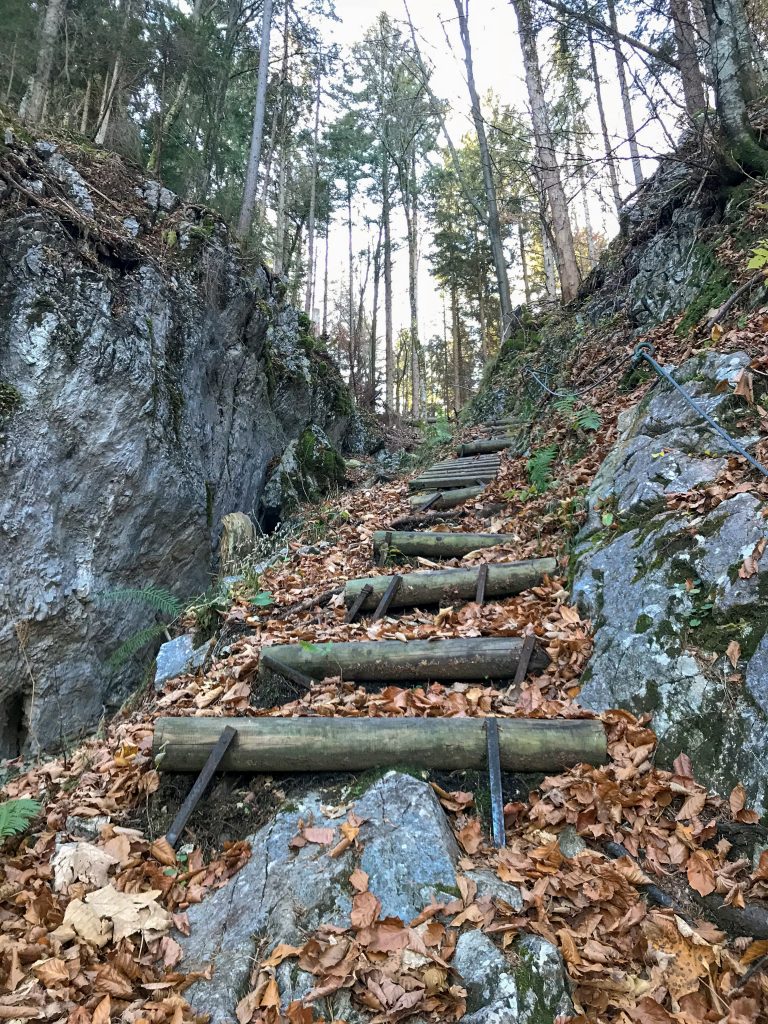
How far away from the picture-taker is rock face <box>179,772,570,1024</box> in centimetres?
194

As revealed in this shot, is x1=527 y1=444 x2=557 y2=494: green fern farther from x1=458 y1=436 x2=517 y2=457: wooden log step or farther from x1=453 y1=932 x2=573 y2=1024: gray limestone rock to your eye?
x1=453 y1=932 x2=573 y2=1024: gray limestone rock

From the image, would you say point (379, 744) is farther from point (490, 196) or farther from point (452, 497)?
point (490, 196)

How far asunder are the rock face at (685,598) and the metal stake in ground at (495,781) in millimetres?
708

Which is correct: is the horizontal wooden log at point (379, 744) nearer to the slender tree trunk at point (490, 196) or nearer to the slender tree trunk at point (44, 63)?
the slender tree trunk at point (44, 63)

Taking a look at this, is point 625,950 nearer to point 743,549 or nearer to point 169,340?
point 743,549

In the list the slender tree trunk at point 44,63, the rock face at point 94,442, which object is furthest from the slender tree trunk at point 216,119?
the rock face at point 94,442

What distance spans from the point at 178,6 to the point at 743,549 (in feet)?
54.7

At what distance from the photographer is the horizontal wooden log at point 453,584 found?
185 inches

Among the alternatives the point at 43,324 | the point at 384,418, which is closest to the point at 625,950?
the point at 43,324

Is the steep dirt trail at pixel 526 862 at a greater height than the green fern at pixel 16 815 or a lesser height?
lesser

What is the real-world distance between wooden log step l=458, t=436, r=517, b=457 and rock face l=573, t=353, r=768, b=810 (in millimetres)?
5217

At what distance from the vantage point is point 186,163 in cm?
1240

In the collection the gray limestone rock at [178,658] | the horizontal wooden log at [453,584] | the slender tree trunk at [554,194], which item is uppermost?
the slender tree trunk at [554,194]

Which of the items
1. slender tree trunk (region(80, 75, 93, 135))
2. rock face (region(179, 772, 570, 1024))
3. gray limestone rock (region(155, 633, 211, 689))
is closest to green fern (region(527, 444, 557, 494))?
gray limestone rock (region(155, 633, 211, 689))
